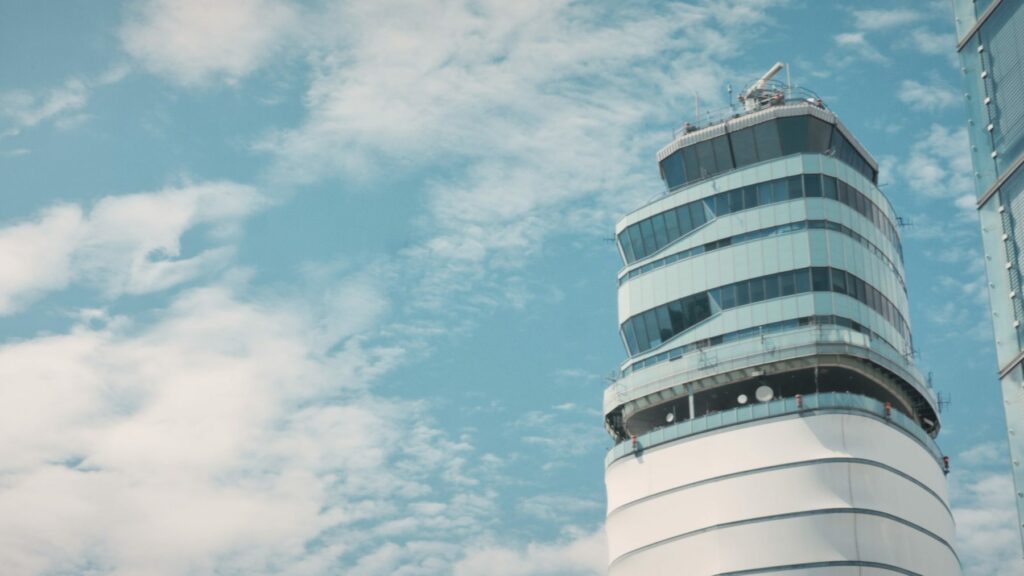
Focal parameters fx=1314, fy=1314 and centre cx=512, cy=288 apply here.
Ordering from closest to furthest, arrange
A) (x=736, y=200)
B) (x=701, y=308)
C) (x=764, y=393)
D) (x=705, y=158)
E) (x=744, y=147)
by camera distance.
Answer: (x=764, y=393) → (x=701, y=308) → (x=736, y=200) → (x=744, y=147) → (x=705, y=158)

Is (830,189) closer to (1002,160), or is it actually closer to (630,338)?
(630,338)

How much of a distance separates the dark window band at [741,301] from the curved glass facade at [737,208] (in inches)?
244

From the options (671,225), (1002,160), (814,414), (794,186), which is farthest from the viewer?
(671,225)

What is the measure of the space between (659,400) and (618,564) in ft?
41.4

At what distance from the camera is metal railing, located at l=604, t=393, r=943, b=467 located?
299ft

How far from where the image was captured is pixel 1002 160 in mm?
31625

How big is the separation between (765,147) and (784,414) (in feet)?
76.1

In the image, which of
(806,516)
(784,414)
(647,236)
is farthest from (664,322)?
(806,516)

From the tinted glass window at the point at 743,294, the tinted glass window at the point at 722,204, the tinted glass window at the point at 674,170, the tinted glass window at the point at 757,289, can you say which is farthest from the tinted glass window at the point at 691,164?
the tinted glass window at the point at 757,289

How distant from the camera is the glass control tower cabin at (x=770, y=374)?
3482 inches

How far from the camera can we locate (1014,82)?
31891 millimetres

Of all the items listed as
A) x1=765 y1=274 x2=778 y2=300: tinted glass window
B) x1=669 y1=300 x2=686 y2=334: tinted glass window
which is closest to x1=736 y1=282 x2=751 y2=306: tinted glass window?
x1=765 y1=274 x2=778 y2=300: tinted glass window

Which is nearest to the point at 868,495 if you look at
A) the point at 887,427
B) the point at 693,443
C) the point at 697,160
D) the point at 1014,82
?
the point at 887,427

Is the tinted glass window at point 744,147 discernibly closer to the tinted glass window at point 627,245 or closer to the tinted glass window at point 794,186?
the tinted glass window at point 794,186
